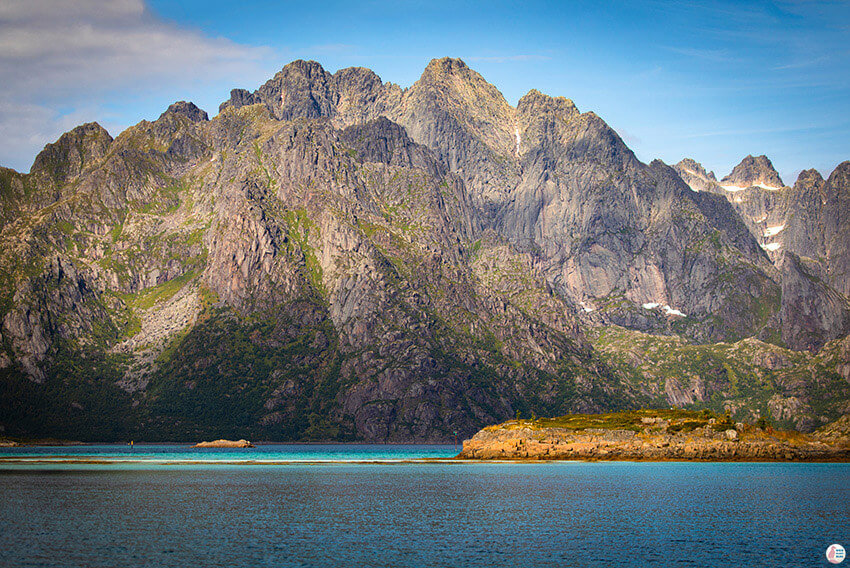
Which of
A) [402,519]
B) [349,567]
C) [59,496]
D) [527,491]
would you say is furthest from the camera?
[527,491]

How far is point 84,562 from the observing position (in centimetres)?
7338

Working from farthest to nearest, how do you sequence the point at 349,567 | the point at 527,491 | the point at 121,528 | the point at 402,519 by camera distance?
the point at 527,491 < the point at 402,519 < the point at 121,528 < the point at 349,567

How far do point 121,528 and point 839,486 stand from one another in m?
131

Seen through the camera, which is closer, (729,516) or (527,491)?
(729,516)

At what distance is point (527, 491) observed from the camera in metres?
142

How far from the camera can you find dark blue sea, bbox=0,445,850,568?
257 ft

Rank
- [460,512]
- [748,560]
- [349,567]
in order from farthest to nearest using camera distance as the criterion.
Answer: [460,512] < [748,560] < [349,567]

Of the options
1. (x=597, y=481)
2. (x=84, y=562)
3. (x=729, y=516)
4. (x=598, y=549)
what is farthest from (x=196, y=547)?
(x=597, y=481)

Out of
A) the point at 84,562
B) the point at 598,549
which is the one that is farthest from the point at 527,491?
the point at 84,562

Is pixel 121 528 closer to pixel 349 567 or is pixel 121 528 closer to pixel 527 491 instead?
pixel 349 567

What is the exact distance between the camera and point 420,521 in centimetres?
10288

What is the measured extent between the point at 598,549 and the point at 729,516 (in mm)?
35375

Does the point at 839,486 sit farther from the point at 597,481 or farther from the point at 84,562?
the point at 84,562

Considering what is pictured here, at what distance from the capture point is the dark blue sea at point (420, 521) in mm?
78250
